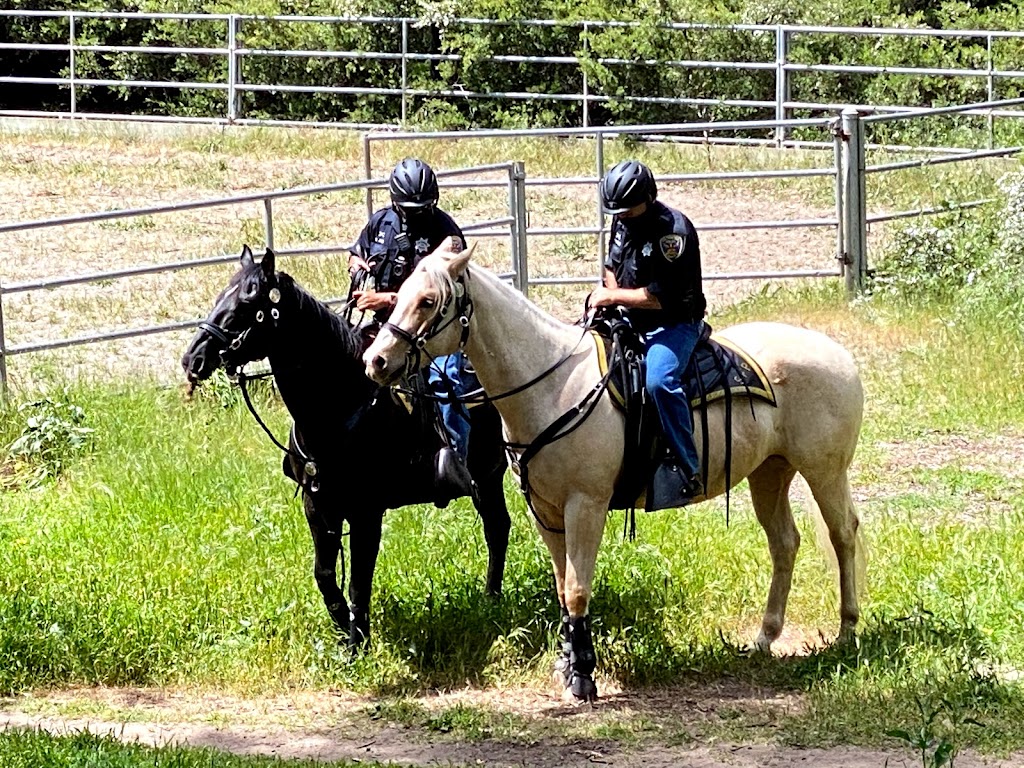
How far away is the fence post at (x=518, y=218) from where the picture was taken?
12500 millimetres

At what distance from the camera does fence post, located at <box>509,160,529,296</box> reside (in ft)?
41.0

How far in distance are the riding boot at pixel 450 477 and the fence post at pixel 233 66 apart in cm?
1624

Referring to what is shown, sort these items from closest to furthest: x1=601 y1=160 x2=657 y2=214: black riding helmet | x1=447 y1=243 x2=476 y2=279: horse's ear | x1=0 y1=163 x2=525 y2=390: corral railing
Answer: x1=447 y1=243 x2=476 y2=279: horse's ear
x1=601 y1=160 x2=657 y2=214: black riding helmet
x1=0 y1=163 x2=525 y2=390: corral railing

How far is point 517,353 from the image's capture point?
6.80 metres

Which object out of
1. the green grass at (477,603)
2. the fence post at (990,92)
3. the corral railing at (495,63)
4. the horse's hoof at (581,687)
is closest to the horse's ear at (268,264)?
the green grass at (477,603)

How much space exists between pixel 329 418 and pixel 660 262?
5.33 feet

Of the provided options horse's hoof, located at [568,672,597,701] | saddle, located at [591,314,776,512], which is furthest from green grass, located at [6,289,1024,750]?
saddle, located at [591,314,776,512]

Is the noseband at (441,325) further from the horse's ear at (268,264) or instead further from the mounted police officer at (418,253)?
the mounted police officer at (418,253)

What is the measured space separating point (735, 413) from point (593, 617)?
126 centimetres

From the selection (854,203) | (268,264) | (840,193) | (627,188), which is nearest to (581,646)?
(627,188)

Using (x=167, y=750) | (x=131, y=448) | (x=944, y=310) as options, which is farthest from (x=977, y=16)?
(x=167, y=750)

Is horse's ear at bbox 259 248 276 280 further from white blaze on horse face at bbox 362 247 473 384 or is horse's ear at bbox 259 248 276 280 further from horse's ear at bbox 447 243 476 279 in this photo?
horse's ear at bbox 447 243 476 279

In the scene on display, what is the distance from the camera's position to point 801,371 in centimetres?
748

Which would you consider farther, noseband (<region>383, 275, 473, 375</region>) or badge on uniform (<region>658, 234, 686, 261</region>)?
badge on uniform (<region>658, 234, 686, 261</region>)
